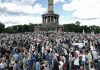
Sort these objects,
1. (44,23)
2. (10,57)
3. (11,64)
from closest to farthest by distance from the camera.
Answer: (11,64) < (10,57) < (44,23)

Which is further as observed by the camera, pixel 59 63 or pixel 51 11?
pixel 51 11

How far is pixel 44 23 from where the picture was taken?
11256cm

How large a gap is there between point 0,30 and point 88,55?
411ft

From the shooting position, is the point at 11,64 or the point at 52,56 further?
the point at 52,56

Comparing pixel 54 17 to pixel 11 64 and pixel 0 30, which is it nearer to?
pixel 0 30

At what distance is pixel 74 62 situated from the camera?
16.6 meters

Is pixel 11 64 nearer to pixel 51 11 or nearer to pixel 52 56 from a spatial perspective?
pixel 52 56

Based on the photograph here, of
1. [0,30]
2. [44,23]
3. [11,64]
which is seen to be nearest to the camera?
[11,64]

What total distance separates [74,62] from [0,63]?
403cm

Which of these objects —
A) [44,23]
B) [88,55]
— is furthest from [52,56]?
[44,23]

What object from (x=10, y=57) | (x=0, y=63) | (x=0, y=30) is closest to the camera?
(x=0, y=63)

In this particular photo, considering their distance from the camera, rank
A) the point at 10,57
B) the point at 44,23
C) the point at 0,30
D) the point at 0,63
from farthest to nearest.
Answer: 1. the point at 0,30
2. the point at 44,23
3. the point at 10,57
4. the point at 0,63

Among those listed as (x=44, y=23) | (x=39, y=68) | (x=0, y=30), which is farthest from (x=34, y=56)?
(x=0, y=30)

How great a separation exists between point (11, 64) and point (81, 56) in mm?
3830
